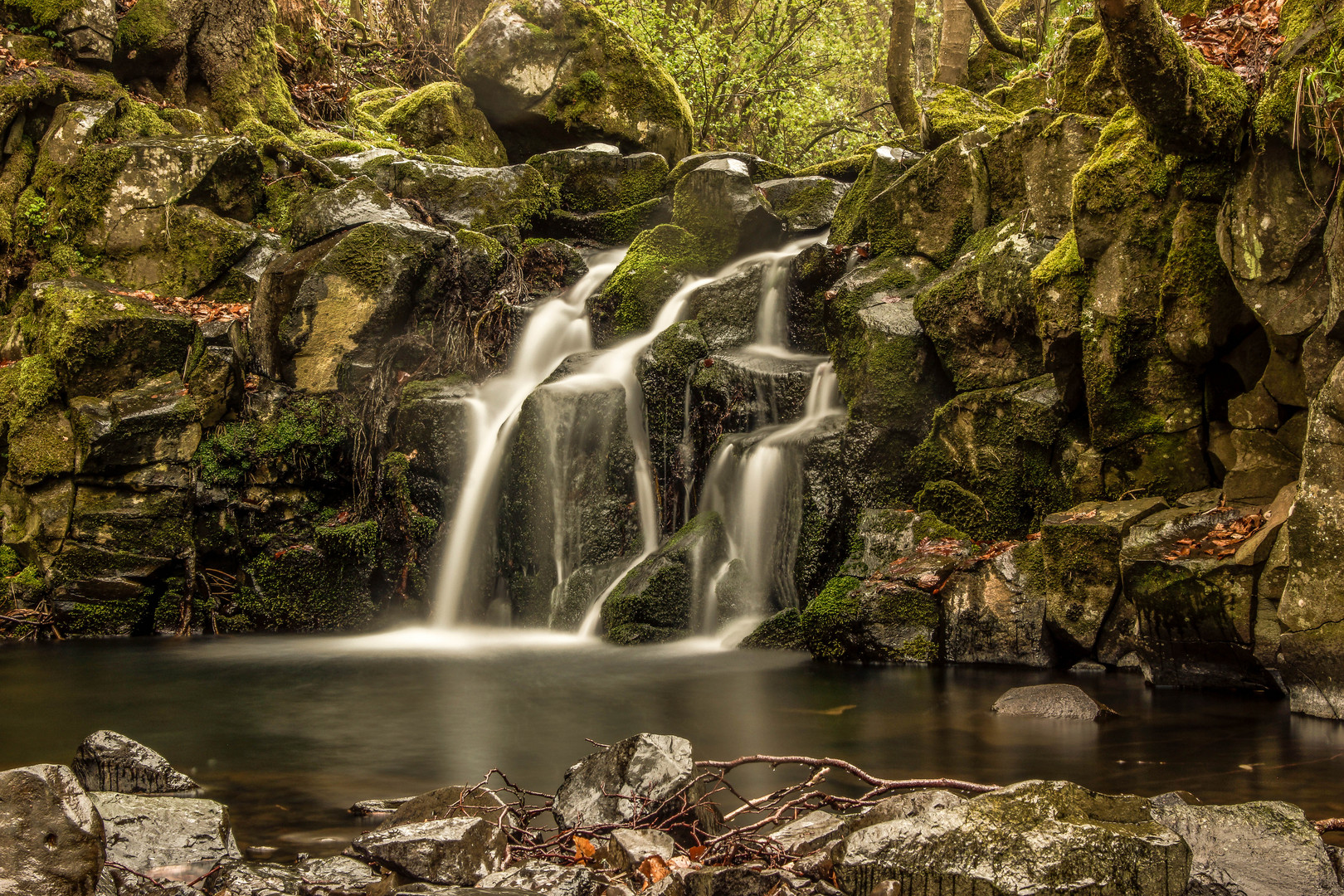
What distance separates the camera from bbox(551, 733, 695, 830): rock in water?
3546 mm

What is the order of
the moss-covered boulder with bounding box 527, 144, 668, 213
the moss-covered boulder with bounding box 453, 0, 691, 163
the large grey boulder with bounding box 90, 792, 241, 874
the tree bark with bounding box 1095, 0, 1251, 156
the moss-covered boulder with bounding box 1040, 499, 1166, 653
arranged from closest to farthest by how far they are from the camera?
the large grey boulder with bounding box 90, 792, 241, 874 → the tree bark with bounding box 1095, 0, 1251, 156 → the moss-covered boulder with bounding box 1040, 499, 1166, 653 → the moss-covered boulder with bounding box 527, 144, 668, 213 → the moss-covered boulder with bounding box 453, 0, 691, 163

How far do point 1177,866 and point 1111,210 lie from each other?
5820 mm

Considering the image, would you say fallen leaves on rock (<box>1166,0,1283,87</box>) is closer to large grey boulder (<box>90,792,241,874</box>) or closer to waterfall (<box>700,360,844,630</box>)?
waterfall (<box>700,360,844,630</box>)

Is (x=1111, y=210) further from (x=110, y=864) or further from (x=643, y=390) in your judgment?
(x=110, y=864)

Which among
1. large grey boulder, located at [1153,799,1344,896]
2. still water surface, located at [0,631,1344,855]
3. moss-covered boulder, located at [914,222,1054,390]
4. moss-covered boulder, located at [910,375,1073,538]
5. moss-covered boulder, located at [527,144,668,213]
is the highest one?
moss-covered boulder, located at [527,144,668,213]

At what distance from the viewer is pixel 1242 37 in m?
6.45

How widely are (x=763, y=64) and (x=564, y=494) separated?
12.2 meters

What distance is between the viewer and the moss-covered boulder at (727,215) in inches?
501

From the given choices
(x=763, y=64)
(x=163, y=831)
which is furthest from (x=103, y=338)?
(x=763, y=64)

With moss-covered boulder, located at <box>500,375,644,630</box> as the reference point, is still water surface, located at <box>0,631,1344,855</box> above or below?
below

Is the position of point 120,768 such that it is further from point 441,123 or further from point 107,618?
point 441,123

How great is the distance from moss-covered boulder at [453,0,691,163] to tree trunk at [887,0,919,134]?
179 inches

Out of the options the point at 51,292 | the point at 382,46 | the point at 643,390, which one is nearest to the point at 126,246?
the point at 51,292

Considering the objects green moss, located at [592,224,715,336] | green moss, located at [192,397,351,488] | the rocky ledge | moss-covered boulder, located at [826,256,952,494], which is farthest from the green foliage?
the rocky ledge
